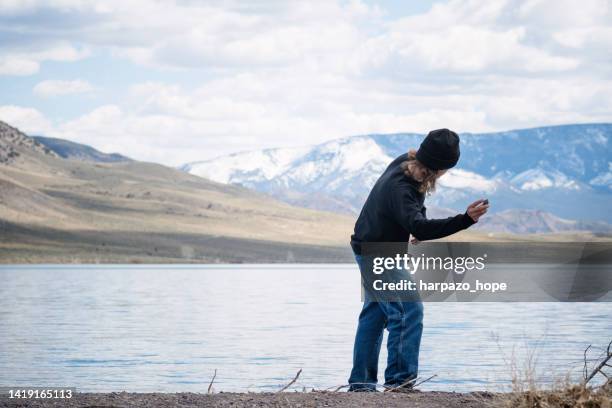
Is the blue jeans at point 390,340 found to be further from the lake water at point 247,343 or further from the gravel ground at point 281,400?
the lake water at point 247,343

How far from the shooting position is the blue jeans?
9086mm

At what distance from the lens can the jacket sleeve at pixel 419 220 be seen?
27.2ft

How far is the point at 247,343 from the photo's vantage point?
22.4m

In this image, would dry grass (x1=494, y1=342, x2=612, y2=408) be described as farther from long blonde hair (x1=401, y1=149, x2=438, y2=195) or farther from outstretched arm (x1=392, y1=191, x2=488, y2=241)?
long blonde hair (x1=401, y1=149, x2=438, y2=195)

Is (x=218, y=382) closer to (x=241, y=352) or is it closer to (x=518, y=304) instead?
(x=241, y=352)

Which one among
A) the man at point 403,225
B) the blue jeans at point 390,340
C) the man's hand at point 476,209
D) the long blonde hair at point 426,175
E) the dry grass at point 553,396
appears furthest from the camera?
the blue jeans at point 390,340

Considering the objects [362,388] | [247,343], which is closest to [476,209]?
[362,388]

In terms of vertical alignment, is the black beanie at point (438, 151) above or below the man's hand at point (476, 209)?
above

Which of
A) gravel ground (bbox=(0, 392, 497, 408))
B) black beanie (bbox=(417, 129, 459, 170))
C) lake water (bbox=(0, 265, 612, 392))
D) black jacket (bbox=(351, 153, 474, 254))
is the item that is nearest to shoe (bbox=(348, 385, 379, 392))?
gravel ground (bbox=(0, 392, 497, 408))

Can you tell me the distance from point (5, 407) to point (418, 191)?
396 cm

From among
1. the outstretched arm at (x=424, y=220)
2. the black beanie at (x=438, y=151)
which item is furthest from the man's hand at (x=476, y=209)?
the black beanie at (x=438, y=151)

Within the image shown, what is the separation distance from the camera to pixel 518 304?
135 feet

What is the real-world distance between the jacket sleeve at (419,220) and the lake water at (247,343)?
3.75ft

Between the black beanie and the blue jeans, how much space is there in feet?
3.69
